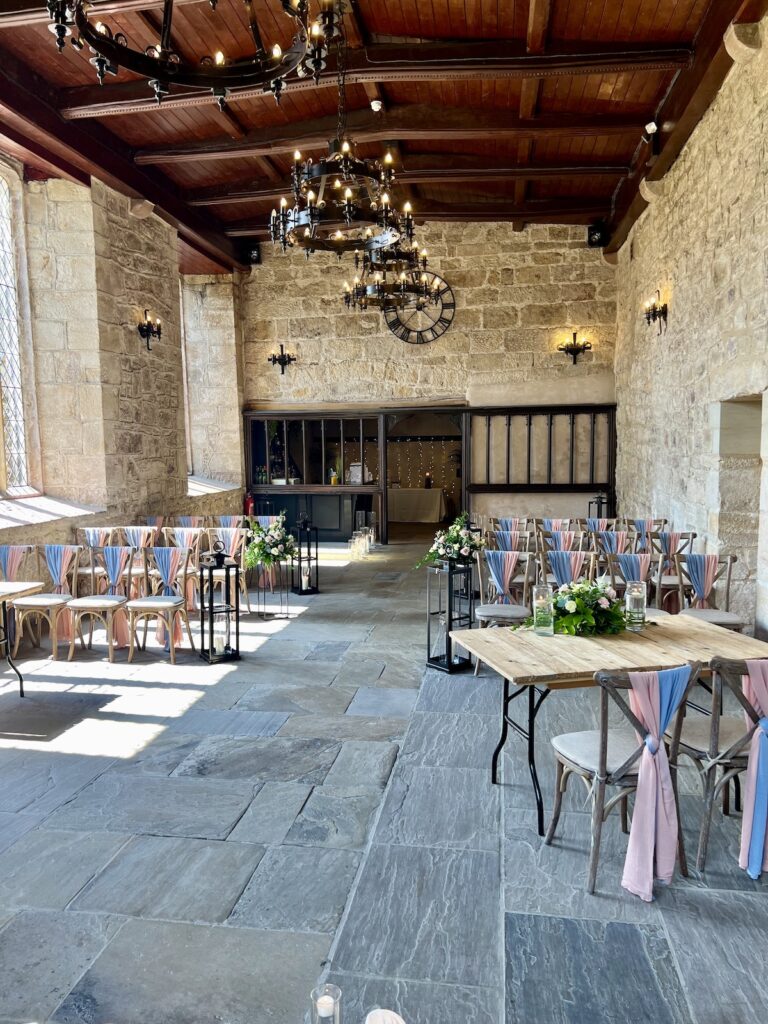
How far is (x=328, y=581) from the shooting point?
866cm

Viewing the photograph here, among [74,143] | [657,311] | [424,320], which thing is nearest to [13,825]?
[74,143]

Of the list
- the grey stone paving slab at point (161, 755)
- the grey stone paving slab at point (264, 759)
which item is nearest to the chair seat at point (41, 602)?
the grey stone paving slab at point (161, 755)

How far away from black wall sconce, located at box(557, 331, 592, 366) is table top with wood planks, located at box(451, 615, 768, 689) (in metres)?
7.94

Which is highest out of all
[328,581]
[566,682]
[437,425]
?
[437,425]

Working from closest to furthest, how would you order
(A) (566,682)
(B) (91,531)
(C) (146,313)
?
(A) (566,682), (B) (91,531), (C) (146,313)

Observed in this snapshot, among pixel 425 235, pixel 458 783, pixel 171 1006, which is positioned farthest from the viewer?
pixel 425 235

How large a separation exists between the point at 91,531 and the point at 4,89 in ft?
12.7

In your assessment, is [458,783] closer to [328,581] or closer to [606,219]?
[328,581]

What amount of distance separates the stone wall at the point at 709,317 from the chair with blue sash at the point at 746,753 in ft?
8.28

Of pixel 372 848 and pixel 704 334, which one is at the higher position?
pixel 704 334

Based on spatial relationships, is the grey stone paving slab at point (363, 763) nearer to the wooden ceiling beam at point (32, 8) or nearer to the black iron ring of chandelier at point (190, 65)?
the black iron ring of chandelier at point (190, 65)

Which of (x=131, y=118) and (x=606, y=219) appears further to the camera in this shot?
(x=606, y=219)

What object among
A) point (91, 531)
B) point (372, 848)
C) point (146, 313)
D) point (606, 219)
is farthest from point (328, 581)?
point (606, 219)

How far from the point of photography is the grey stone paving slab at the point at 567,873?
237cm
